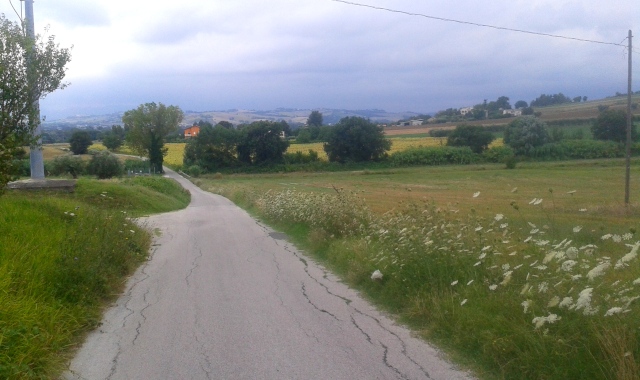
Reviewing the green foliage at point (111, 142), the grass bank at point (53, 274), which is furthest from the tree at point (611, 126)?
the green foliage at point (111, 142)

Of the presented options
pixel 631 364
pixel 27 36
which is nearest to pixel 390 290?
pixel 631 364

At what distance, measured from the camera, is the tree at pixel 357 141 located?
257 feet

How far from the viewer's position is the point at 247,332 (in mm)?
7211

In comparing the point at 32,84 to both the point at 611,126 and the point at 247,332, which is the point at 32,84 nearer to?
the point at 247,332

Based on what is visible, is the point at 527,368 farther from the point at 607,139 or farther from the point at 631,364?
the point at 607,139

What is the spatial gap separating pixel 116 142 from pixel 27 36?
93166mm

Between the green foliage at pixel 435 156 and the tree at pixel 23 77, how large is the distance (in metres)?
58.4

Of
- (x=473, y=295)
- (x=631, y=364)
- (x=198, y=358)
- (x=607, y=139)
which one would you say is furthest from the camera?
(x=607, y=139)

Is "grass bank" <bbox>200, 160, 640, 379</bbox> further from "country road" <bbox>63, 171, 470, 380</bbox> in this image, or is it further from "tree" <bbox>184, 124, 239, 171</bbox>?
"tree" <bbox>184, 124, 239, 171</bbox>

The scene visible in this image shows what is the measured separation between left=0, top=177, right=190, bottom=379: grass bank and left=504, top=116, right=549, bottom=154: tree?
55430 mm

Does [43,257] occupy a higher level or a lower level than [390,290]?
higher

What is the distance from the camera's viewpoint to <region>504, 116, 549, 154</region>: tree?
204 feet

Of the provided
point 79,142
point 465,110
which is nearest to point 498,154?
point 465,110

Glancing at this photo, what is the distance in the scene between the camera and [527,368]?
5.43m
